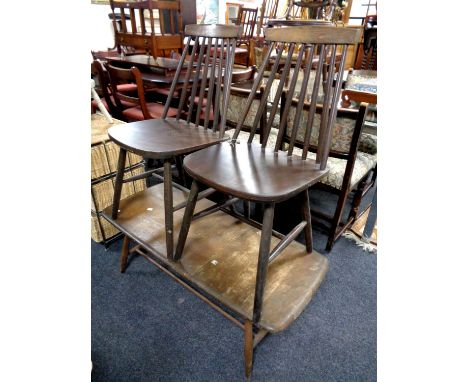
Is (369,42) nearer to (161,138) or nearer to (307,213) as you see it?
(307,213)

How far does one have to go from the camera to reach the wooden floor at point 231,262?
937 millimetres

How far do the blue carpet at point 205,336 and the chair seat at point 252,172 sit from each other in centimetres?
74

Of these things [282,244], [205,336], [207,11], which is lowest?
[205,336]

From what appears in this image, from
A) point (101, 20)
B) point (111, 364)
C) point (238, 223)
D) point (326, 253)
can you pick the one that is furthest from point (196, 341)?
point (101, 20)

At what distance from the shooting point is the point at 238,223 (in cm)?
135

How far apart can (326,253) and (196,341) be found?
90 centimetres

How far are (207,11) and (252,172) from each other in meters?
4.88

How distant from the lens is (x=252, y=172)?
35.9 inches

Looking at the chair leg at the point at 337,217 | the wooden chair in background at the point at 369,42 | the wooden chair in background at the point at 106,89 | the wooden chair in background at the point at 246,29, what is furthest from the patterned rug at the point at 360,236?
the wooden chair in background at the point at 246,29

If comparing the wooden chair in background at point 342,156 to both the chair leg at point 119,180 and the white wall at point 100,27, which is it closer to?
the chair leg at point 119,180

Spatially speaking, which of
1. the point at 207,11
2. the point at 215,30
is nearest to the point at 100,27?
the point at 207,11

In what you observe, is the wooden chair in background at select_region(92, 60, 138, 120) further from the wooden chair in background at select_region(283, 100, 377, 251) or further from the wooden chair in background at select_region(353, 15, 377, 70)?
the wooden chair in background at select_region(353, 15, 377, 70)
